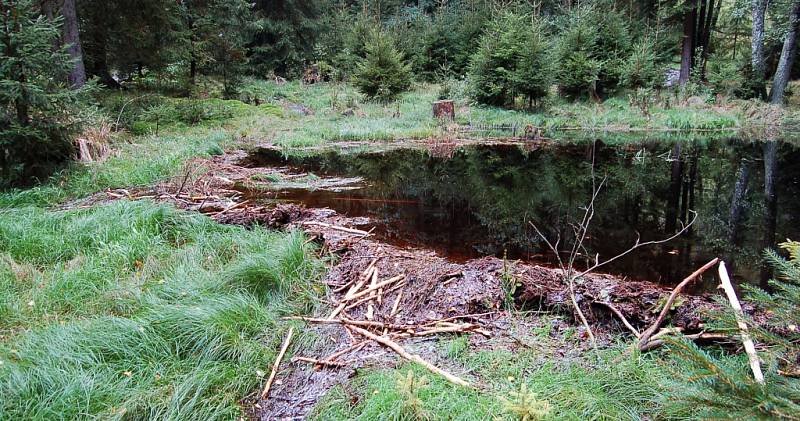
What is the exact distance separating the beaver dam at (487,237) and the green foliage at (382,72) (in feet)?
30.7

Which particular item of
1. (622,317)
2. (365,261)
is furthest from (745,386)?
(365,261)

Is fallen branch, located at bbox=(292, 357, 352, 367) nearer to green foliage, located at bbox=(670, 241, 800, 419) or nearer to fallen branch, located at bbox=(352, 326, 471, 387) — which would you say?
fallen branch, located at bbox=(352, 326, 471, 387)

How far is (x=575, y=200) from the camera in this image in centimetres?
614

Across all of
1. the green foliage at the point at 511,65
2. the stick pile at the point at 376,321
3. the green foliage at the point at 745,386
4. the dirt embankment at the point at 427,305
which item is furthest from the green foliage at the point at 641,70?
the green foliage at the point at 745,386

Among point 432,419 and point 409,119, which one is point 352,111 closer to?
point 409,119

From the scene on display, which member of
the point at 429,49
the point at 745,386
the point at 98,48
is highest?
the point at 429,49

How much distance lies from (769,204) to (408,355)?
5739mm

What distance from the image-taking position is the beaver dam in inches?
102

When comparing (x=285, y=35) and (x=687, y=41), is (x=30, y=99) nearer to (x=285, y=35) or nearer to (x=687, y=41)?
(x=285, y=35)

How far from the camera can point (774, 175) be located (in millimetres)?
7426

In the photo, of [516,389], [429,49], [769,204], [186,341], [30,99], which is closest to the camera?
[516,389]

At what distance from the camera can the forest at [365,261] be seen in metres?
2.07

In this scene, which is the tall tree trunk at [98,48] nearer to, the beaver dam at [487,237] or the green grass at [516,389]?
the beaver dam at [487,237]

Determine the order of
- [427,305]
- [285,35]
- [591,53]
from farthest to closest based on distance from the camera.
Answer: [285,35] < [591,53] < [427,305]
